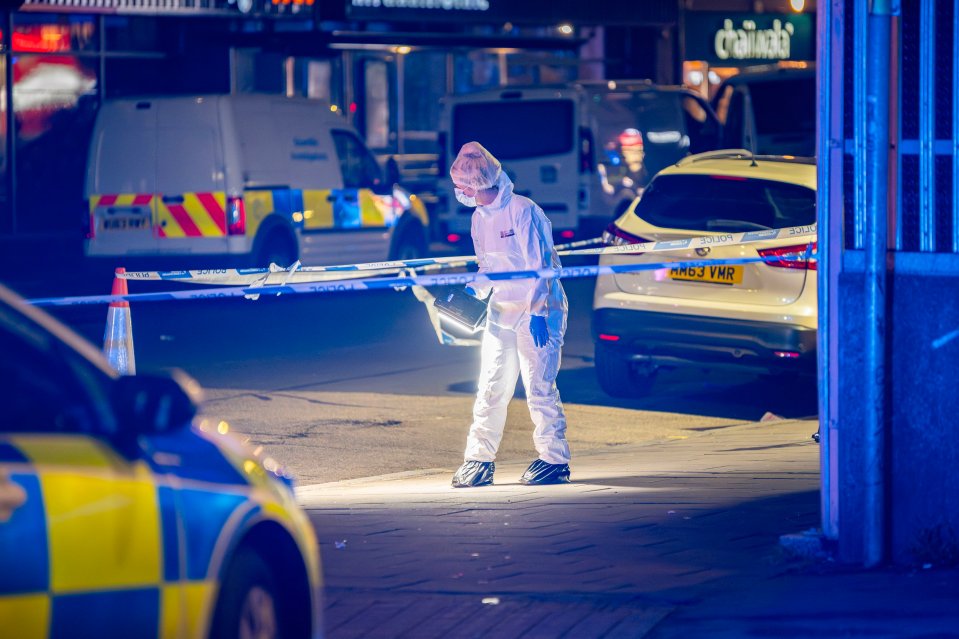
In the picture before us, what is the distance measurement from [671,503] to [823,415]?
1.26m

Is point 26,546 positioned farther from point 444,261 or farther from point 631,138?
point 631,138

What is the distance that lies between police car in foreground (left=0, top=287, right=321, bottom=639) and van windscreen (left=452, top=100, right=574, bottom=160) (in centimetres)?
1588

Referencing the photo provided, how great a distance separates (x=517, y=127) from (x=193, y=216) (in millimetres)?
4677

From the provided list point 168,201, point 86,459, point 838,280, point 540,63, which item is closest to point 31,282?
point 168,201

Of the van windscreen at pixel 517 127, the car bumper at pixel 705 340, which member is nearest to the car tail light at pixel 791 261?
the car bumper at pixel 705 340

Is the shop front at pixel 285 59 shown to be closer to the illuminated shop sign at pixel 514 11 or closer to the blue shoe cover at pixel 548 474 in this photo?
the illuminated shop sign at pixel 514 11

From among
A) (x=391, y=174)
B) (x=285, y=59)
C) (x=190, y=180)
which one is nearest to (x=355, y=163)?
(x=391, y=174)

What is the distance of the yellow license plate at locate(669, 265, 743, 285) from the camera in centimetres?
1016

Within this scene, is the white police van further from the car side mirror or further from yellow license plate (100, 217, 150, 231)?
the car side mirror

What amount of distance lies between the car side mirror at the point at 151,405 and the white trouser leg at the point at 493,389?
397 cm

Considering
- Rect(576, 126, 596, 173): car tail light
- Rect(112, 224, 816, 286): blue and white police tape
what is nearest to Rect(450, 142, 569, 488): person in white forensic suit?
Rect(112, 224, 816, 286): blue and white police tape

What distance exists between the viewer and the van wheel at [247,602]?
3971mm

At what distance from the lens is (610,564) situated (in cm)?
596

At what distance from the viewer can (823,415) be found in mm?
5906
